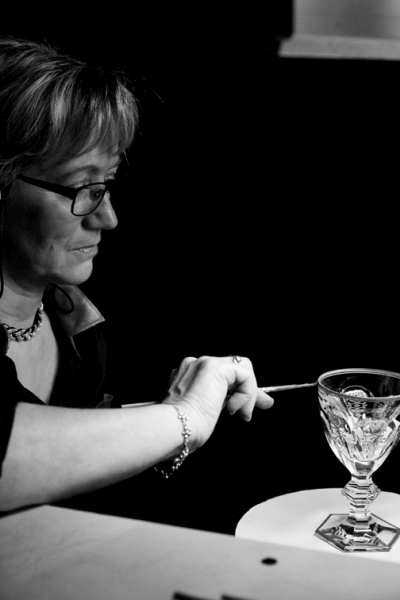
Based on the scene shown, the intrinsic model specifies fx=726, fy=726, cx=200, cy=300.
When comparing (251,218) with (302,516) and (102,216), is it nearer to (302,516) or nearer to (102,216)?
(102,216)

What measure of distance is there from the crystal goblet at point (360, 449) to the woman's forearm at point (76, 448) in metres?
0.26

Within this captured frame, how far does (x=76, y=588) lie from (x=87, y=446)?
1.23ft

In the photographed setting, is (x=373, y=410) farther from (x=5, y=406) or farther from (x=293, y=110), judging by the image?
(x=293, y=110)

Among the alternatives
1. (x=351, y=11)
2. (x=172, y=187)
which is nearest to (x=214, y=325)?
(x=172, y=187)

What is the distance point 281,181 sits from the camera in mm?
2287

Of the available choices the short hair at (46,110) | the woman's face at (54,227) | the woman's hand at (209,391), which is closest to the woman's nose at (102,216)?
the woman's face at (54,227)

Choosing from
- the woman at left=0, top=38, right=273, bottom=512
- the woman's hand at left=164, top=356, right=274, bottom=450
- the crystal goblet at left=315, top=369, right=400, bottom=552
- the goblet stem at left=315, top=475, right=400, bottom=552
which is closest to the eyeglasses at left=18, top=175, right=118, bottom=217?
the woman at left=0, top=38, right=273, bottom=512

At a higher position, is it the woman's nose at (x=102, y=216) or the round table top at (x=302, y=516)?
the woman's nose at (x=102, y=216)

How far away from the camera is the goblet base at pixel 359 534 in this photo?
45.2 inches

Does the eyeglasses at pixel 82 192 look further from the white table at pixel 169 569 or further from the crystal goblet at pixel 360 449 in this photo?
the white table at pixel 169 569

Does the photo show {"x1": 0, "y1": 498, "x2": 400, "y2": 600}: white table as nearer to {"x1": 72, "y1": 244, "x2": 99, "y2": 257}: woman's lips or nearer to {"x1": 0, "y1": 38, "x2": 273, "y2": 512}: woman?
{"x1": 0, "y1": 38, "x2": 273, "y2": 512}: woman

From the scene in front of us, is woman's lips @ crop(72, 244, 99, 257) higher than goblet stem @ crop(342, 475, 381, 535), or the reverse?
woman's lips @ crop(72, 244, 99, 257)

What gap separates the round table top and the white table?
13.7 inches

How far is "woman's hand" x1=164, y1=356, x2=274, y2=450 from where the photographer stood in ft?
4.15
